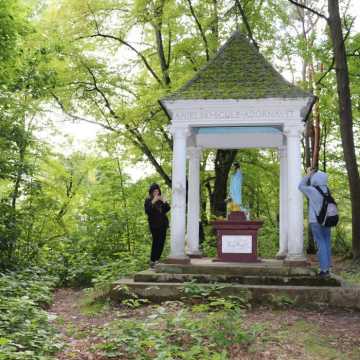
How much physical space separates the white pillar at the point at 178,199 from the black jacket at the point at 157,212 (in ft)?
0.58

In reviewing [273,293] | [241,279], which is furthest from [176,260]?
[273,293]

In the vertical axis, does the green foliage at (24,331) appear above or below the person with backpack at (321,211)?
below

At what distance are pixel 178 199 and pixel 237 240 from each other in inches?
58.7

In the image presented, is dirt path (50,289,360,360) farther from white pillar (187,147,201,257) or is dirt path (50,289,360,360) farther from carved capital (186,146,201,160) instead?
carved capital (186,146,201,160)

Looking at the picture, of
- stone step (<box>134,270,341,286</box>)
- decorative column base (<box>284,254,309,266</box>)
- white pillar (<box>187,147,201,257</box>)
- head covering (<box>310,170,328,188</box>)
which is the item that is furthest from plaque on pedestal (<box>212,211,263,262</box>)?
head covering (<box>310,170,328,188</box>)

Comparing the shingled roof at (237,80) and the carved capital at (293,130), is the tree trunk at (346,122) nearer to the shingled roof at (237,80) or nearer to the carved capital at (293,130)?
the shingled roof at (237,80)

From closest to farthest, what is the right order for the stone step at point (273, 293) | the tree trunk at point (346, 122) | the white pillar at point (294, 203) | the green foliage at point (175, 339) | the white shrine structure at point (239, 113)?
the green foliage at point (175, 339), the stone step at point (273, 293), the white pillar at point (294, 203), the white shrine structure at point (239, 113), the tree trunk at point (346, 122)

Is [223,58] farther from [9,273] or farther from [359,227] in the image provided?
[9,273]

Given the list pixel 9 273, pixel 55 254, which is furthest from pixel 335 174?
pixel 9 273

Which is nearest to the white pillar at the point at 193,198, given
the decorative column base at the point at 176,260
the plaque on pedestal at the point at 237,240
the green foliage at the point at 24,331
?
the plaque on pedestal at the point at 237,240

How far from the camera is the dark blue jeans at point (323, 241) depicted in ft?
26.1

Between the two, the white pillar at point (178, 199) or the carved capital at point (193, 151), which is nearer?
the white pillar at point (178, 199)

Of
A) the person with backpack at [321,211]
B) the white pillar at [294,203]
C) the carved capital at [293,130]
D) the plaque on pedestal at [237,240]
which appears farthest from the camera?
the plaque on pedestal at [237,240]

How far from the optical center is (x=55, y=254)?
11773 millimetres
